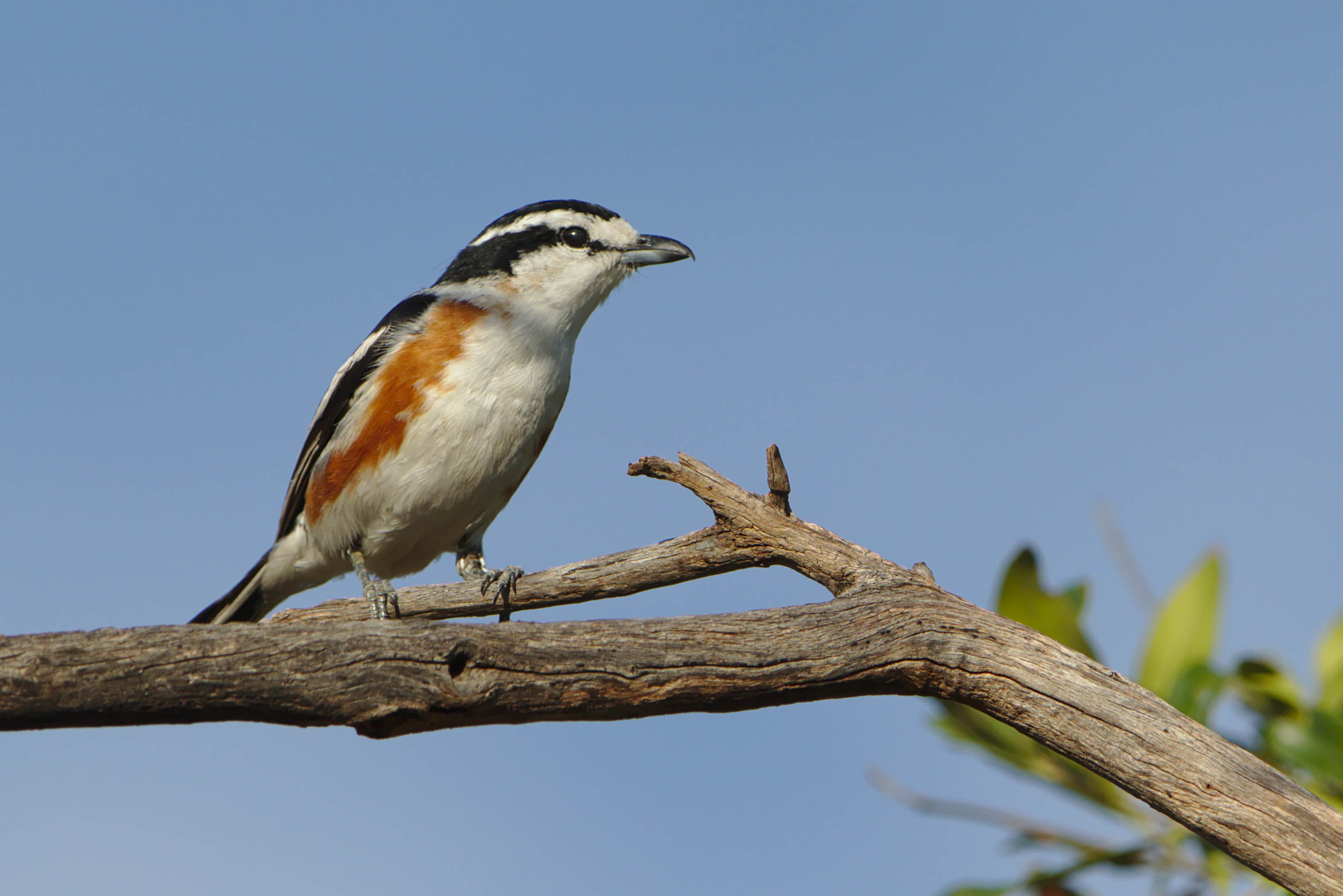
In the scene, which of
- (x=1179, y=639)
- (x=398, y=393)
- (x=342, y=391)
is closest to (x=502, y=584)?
(x=398, y=393)

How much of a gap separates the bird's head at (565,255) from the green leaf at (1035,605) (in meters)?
2.70

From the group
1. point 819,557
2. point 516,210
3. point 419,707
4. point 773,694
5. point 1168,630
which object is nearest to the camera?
point 419,707

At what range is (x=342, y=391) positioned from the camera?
6.21 metres

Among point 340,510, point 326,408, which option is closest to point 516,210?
point 326,408

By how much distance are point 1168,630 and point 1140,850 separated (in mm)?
1090

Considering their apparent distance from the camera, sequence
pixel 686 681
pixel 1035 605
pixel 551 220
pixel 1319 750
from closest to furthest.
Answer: pixel 686 681
pixel 1319 750
pixel 1035 605
pixel 551 220

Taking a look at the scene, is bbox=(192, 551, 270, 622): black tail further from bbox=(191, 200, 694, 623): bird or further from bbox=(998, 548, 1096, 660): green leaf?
bbox=(998, 548, 1096, 660): green leaf

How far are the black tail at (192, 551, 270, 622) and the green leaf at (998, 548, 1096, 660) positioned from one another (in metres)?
4.09

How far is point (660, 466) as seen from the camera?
5.16 metres

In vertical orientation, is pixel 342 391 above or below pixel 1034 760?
above

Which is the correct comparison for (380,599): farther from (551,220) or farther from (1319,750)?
(1319,750)

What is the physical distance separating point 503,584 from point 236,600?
67.3 inches

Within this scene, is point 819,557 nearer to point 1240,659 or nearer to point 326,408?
point 1240,659

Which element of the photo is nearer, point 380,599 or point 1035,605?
point 1035,605
